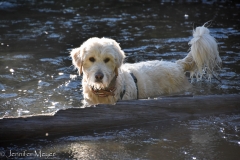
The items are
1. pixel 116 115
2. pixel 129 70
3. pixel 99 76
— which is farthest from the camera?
pixel 129 70

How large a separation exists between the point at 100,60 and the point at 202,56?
7.49 ft

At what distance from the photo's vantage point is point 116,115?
20.7 feet

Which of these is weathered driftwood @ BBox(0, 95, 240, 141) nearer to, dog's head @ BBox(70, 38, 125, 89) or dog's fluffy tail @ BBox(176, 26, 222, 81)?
dog's head @ BBox(70, 38, 125, 89)

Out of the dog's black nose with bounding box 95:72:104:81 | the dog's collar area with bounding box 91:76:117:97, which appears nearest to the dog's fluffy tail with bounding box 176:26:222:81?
the dog's collar area with bounding box 91:76:117:97

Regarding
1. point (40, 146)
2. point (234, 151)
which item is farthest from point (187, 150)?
point (40, 146)

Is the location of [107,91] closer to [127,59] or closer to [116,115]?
[116,115]

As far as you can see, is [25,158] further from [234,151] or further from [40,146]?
[234,151]

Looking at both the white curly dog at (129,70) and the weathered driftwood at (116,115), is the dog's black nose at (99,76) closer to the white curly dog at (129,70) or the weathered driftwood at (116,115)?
the white curly dog at (129,70)

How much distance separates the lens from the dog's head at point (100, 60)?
711cm

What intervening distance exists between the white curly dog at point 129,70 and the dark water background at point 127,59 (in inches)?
23.4

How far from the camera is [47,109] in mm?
7992

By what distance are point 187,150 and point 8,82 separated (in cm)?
491

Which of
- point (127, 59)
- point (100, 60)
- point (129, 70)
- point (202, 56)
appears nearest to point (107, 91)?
point (100, 60)

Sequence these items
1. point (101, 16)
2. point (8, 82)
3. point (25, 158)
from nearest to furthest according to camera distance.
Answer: point (25, 158) < point (8, 82) < point (101, 16)
